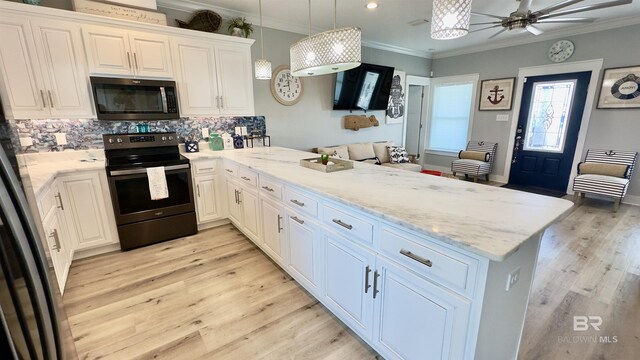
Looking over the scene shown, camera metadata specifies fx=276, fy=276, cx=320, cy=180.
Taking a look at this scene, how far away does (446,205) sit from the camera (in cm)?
145

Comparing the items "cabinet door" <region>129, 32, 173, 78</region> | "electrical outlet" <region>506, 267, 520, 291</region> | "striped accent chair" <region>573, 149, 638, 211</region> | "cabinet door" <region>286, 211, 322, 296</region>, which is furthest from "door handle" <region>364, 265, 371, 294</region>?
"striped accent chair" <region>573, 149, 638, 211</region>

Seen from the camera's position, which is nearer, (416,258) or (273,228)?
(416,258)

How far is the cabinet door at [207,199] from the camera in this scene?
10.6ft

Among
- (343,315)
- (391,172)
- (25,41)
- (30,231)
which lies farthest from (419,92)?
(30,231)

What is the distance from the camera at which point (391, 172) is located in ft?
7.30

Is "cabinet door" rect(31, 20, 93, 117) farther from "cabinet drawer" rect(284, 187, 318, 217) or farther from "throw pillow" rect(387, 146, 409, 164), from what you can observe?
"throw pillow" rect(387, 146, 409, 164)

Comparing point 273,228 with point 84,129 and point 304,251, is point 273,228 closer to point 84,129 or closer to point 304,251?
point 304,251

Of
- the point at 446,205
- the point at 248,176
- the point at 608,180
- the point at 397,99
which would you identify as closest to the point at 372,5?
the point at 248,176

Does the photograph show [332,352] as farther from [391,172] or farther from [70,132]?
[70,132]

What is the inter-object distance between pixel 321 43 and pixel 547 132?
5.25 meters

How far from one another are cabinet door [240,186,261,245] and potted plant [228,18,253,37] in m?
2.07

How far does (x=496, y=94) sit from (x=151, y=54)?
5864 millimetres

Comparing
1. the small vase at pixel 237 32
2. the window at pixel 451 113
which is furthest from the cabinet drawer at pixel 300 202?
the window at pixel 451 113

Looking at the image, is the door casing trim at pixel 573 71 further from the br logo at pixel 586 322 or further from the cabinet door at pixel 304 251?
the cabinet door at pixel 304 251
